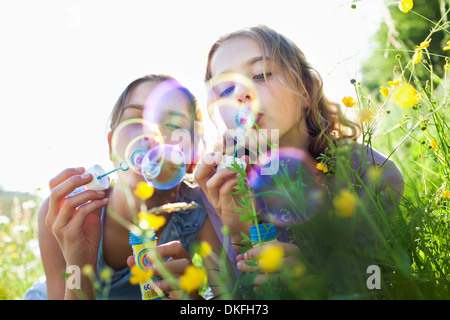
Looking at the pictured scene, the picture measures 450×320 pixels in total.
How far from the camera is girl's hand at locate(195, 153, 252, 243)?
4.11 ft

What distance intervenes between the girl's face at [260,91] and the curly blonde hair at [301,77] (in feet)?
0.15

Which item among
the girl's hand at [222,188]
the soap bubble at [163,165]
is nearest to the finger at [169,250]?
the girl's hand at [222,188]

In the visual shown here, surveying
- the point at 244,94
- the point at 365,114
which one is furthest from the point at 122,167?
the point at 365,114

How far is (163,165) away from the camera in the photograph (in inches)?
61.1

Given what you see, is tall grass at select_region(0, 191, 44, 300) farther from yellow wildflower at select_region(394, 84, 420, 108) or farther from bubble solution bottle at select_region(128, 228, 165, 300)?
yellow wildflower at select_region(394, 84, 420, 108)

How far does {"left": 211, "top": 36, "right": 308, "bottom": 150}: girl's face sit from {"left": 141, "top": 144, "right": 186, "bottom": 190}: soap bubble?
277 millimetres

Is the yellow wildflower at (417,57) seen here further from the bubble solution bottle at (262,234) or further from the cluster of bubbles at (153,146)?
the cluster of bubbles at (153,146)

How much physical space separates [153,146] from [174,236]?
534 millimetres

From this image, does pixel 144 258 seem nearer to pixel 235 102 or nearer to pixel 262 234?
pixel 262 234

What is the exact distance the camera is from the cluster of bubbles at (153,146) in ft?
4.87

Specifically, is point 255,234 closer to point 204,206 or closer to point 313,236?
point 313,236

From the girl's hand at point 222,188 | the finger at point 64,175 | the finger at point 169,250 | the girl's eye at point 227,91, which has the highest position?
the girl's eye at point 227,91
